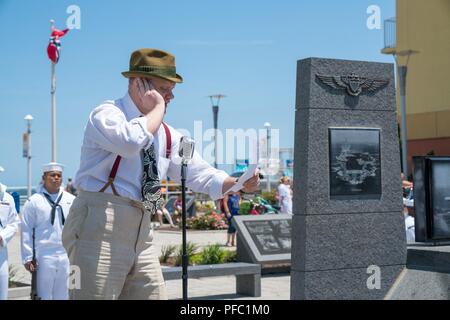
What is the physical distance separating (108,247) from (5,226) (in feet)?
17.8

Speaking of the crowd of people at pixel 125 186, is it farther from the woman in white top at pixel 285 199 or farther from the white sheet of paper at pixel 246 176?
the woman in white top at pixel 285 199

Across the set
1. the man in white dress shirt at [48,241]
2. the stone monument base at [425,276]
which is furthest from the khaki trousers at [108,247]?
the man in white dress shirt at [48,241]

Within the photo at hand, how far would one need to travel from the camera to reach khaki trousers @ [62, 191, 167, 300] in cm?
392

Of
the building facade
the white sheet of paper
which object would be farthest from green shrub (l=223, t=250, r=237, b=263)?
the building facade

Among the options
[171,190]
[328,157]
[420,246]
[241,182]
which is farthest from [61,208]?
[171,190]

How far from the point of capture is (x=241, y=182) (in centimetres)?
438

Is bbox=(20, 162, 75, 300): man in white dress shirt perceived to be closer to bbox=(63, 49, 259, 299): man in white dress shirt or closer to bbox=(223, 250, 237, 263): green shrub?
bbox=(63, 49, 259, 299): man in white dress shirt

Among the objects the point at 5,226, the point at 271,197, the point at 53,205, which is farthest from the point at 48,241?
the point at 271,197

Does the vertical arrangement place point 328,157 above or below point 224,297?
above

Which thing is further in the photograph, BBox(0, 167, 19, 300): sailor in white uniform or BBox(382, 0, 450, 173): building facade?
BBox(382, 0, 450, 173): building facade

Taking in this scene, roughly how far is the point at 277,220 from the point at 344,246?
537 cm

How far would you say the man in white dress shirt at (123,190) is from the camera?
12.8 ft

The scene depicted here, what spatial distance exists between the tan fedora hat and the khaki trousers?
71 cm

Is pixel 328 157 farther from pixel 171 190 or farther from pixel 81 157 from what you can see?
pixel 171 190
